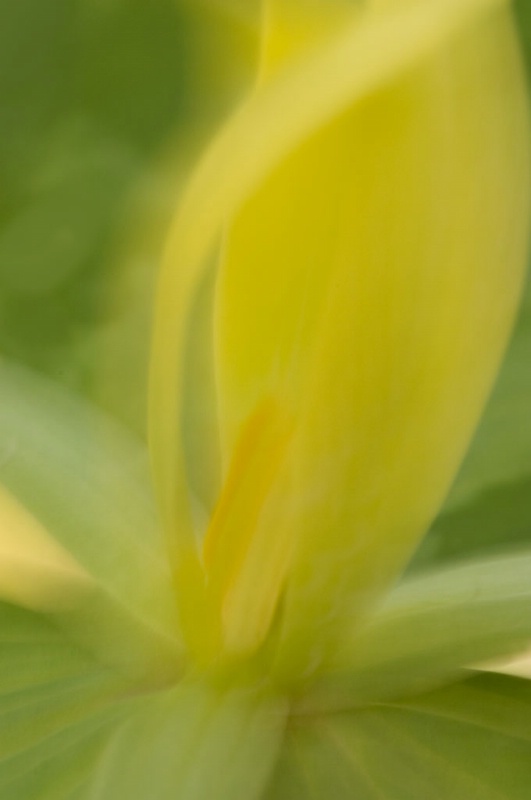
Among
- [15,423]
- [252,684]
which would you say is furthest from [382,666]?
[15,423]

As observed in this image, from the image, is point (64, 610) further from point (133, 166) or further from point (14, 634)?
point (133, 166)

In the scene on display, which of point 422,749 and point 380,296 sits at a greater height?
point 380,296

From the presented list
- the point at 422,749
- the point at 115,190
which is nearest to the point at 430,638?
the point at 422,749

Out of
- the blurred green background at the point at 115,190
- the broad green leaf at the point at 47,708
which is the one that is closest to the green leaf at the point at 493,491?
the blurred green background at the point at 115,190

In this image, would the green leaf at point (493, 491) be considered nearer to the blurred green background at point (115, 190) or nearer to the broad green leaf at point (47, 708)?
the blurred green background at point (115, 190)

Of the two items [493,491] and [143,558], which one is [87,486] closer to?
[143,558]

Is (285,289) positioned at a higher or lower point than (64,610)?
higher

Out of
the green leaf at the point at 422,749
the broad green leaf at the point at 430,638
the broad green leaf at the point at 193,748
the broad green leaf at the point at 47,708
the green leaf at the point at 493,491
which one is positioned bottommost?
the broad green leaf at the point at 47,708
